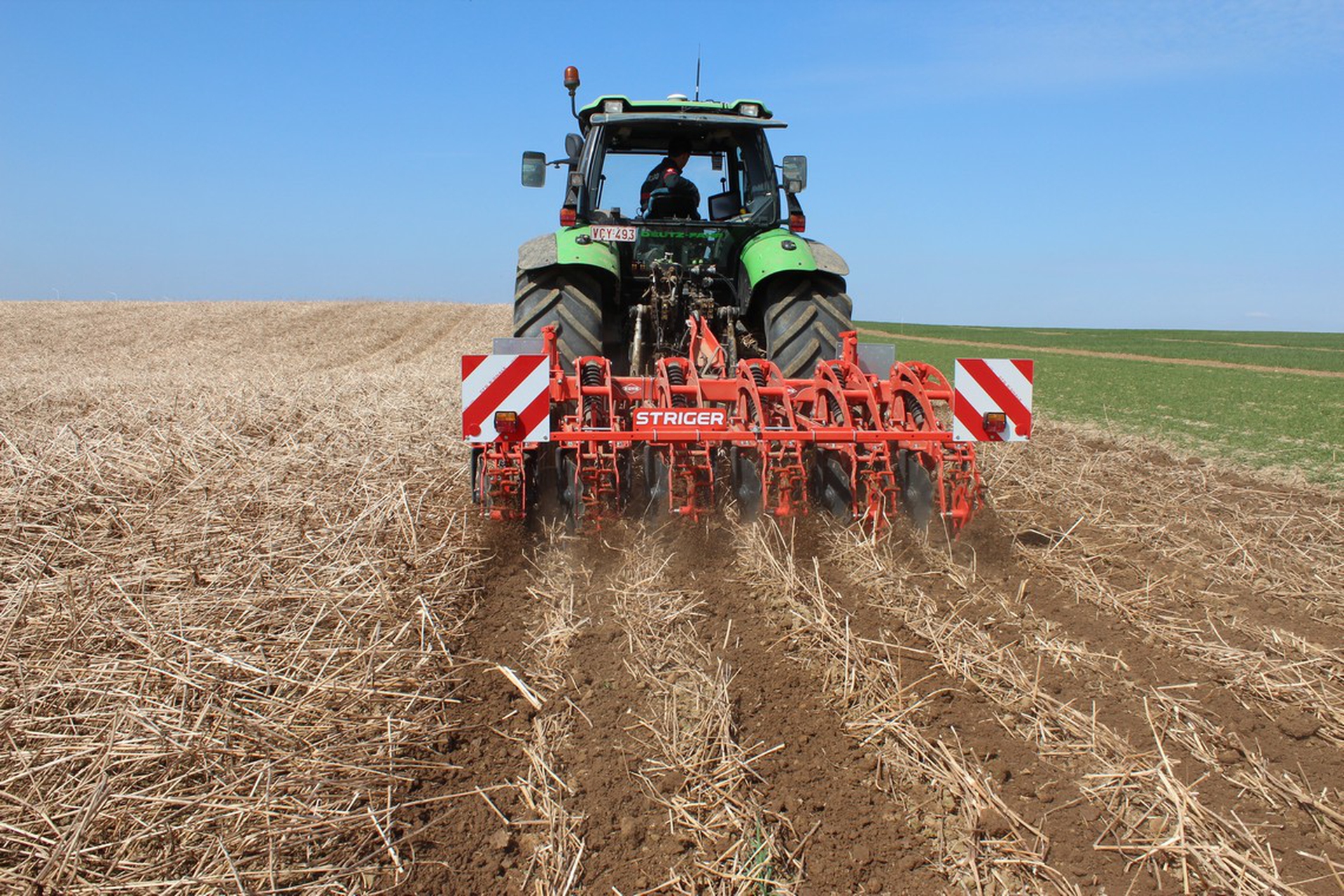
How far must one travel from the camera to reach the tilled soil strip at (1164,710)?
6.74ft

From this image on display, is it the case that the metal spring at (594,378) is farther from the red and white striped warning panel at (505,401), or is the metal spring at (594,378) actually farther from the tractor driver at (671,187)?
the tractor driver at (671,187)

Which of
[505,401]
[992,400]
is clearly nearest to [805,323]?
[992,400]

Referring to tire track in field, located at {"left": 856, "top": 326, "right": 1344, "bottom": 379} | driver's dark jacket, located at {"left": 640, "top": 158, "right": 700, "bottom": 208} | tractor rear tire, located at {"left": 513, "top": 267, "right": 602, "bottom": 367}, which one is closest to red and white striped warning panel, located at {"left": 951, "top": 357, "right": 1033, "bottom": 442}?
tractor rear tire, located at {"left": 513, "top": 267, "right": 602, "bottom": 367}

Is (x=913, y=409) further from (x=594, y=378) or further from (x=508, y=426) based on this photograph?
(x=508, y=426)

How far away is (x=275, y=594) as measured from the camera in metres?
3.00

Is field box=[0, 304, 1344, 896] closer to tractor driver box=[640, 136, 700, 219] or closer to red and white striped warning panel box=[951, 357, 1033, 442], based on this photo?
red and white striped warning panel box=[951, 357, 1033, 442]

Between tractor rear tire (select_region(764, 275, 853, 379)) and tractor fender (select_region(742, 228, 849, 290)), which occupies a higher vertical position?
tractor fender (select_region(742, 228, 849, 290))

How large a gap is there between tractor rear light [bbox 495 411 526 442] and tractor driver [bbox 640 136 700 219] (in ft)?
7.84

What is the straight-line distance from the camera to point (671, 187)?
5598 millimetres

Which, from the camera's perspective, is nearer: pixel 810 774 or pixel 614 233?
pixel 810 774

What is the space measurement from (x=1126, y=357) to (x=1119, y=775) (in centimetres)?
2630

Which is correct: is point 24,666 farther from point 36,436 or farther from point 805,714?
point 36,436

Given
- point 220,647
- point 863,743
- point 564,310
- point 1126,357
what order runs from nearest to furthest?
point 863,743 → point 220,647 → point 564,310 → point 1126,357

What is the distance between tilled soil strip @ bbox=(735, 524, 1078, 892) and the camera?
75.0 inches
